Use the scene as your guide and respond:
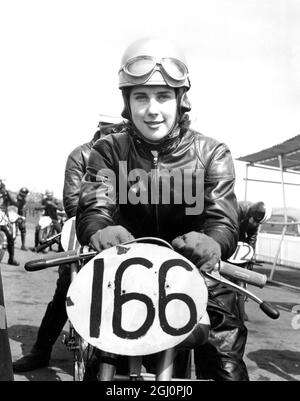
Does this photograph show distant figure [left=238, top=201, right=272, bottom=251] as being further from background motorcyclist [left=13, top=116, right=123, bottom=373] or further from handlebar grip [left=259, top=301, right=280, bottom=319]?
handlebar grip [left=259, top=301, right=280, bottom=319]

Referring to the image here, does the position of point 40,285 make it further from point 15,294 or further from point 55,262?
point 55,262

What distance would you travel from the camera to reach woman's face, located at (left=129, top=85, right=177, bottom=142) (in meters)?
2.41

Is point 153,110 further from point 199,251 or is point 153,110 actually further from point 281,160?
point 281,160

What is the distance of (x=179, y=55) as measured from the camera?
2.43 m

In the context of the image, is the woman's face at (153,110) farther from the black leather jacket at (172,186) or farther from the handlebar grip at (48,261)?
the handlebar grip at (48,261)

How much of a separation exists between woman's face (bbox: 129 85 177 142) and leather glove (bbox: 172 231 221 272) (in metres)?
0.70

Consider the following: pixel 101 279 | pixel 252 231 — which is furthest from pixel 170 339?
pixel 252 231

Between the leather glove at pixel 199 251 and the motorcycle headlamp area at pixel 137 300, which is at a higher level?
the leather glove at pixel 199 251

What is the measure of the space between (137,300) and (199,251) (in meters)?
0.33

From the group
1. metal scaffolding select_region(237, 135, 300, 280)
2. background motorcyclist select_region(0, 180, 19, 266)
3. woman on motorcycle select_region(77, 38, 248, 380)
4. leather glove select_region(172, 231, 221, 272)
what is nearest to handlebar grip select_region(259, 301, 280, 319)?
leather glove select_region(172, 231, 221, 272)

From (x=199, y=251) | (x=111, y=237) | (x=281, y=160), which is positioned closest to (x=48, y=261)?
(x=111, y=237)

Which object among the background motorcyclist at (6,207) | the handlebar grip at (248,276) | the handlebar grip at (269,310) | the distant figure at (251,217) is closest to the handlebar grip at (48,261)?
the handlebar grip at (248,276)

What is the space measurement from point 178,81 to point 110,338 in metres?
1.26

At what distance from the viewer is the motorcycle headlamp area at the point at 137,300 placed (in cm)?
170
